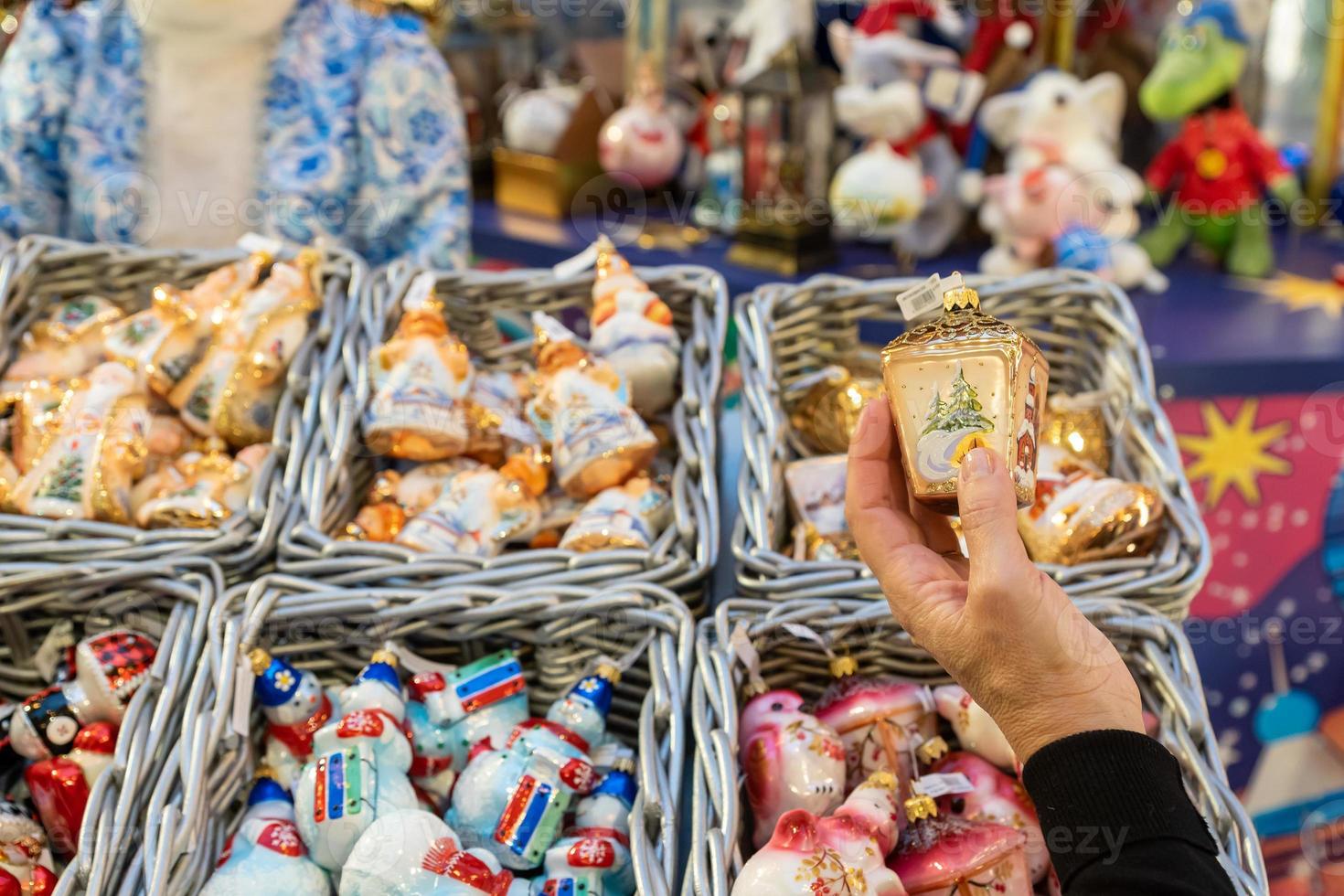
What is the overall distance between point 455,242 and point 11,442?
0.88 metres

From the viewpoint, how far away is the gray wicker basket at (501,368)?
1.18 metres

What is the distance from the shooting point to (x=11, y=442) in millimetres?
1407

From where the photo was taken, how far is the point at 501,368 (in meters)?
1.58

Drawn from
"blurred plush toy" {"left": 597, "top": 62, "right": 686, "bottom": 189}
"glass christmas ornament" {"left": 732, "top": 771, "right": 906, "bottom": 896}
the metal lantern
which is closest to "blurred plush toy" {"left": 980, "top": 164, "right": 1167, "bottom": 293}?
the metal lantern

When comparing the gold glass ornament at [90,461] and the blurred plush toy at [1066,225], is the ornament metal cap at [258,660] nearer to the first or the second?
Answer: the gold glass ornament at [90,461]

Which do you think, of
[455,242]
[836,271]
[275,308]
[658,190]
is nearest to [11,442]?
[275,308]

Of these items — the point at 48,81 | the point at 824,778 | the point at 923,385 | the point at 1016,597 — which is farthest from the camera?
the point at 48,81

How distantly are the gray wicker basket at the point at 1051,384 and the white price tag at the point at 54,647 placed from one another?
0.68m

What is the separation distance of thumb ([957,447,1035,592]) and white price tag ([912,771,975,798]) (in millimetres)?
359

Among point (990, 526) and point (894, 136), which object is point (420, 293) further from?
point (894, 136)

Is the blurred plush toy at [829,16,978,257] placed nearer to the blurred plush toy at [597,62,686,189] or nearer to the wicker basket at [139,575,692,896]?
the blurred plush toy at [597,62,686,189]

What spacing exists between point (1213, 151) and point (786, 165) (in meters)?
1.05

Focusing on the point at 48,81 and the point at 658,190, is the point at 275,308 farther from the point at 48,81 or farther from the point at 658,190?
the point at 658,190

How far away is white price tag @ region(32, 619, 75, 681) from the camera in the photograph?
3.92 ft
